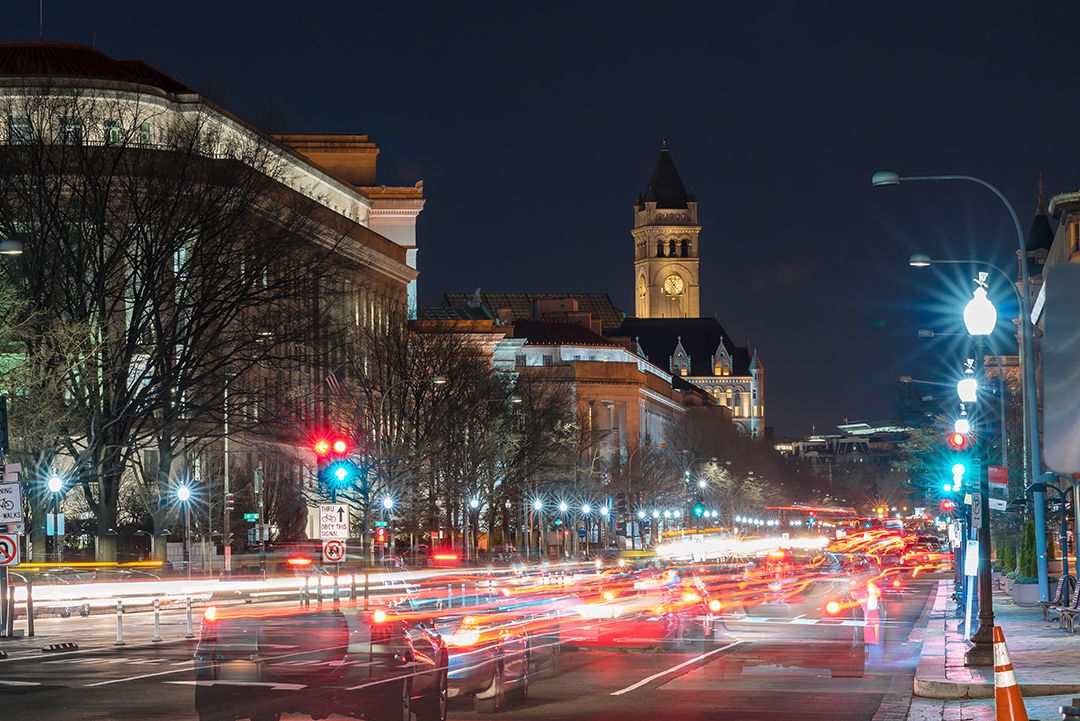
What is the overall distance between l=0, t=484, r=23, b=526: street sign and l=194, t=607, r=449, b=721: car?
1575 centimetres

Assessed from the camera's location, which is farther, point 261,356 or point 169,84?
point 169,84

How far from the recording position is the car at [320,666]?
16547 mm

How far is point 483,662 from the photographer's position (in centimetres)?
2039

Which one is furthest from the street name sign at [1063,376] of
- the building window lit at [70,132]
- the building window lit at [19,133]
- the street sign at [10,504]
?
the building window lit at [19,133]

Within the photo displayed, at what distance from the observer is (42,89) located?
64.2 meters

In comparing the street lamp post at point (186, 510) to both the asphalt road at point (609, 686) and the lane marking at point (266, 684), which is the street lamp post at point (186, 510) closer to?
the asphalt road at point (609, 686)

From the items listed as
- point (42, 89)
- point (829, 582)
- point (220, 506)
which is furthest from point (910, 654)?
point (220, 506)

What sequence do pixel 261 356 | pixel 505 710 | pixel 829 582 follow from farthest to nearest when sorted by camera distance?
pixel 261 356 < pixel 829 582 < pixel 505 710

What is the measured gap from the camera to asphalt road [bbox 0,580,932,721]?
65.1ft

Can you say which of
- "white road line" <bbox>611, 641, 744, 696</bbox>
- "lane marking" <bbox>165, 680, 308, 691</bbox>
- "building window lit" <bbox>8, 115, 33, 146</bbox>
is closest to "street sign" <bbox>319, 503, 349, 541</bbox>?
"white road line" <bbox>611, 641, 744, 696</bbox>

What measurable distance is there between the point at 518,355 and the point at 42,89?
126480 millimetres

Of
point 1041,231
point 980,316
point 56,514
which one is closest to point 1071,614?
point 980,316

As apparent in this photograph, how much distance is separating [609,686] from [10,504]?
13527 millimetres

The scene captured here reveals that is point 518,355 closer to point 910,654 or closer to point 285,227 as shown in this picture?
point 285,227
